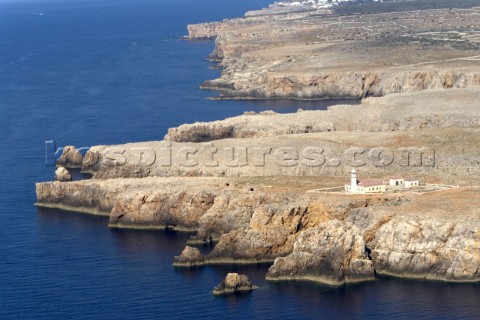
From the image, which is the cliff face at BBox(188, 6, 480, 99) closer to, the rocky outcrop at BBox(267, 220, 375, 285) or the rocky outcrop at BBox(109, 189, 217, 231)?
the rocky outcrop at BBox(109, 189, 217, 231)

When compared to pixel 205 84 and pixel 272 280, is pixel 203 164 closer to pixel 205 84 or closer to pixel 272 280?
pixel 272 280

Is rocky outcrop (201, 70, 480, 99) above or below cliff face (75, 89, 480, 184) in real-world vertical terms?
above

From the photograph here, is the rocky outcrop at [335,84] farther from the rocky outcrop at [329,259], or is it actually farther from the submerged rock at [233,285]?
the submerged rock at [233,285]

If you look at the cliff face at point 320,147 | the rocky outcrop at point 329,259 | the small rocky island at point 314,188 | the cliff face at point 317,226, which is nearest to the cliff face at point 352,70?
the small rocky island at point 314,188

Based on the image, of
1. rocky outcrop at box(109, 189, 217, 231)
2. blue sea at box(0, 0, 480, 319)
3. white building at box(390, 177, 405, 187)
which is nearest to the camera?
blue sea at box(0, 0, 480, 319)

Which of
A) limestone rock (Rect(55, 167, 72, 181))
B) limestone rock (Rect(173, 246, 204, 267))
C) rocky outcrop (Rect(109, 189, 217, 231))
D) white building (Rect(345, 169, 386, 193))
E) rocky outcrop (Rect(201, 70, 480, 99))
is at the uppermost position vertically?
rocky outcrop (Rect(201, 70, 480, 99))

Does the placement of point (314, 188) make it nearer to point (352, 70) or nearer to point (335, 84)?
point (335, 84)

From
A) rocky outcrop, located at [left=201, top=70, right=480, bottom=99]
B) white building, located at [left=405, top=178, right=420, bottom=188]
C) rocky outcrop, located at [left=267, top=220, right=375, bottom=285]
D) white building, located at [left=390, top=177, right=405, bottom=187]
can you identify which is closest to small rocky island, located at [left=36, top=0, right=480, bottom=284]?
rocky outcrop, located at [left=267, top=220, right=375, bottom=285]
